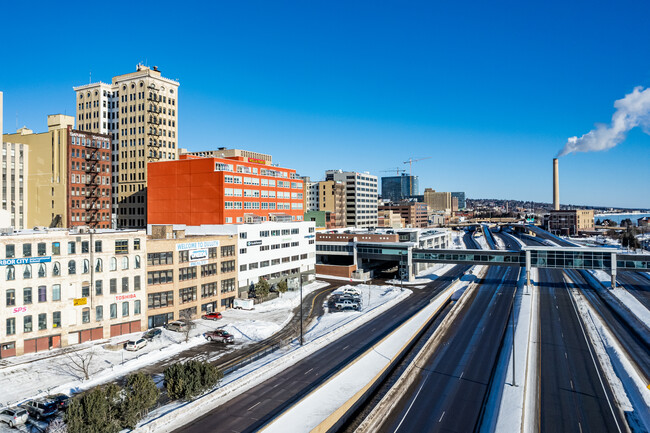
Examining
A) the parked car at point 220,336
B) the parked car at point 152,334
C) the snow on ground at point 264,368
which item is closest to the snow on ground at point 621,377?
the snow on ground at point 264,368

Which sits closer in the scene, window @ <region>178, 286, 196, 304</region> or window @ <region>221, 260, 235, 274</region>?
window @ <region>178, 286, 196, 304</region>

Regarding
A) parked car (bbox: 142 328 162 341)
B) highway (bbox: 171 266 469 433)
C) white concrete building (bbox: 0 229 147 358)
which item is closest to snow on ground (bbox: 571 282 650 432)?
highway (bbox: 171 266 469 433)

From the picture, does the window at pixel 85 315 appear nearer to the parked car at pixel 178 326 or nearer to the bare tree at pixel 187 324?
the parked car at pixel 178 326

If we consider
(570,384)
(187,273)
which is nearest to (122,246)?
(187,273)

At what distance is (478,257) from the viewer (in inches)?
4213

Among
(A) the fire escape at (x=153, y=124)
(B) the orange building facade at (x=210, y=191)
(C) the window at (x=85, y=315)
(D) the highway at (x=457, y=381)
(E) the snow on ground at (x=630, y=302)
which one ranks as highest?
A: (A) the fire escape at (x=153, y=124)

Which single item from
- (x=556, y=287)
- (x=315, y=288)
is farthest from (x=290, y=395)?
(x=556, y=287)

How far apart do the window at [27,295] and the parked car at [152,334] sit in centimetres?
1493

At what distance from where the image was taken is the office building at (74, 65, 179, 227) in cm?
12731

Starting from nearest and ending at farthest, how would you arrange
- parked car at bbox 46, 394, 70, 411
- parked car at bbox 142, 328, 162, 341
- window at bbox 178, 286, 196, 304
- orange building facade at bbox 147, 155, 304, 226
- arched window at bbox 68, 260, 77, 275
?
parked car at bbox 46, 394, 70, 411 → arched window at bbox 68, 260, 77, 275 → parked car at bbox 142, 328, 162, 341 → window at bbox 178, 286, 196, 304 → orange building facade at bbox 147, 155, 304, 226

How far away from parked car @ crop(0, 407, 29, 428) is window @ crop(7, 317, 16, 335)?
19337 mm

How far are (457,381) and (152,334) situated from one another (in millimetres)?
42161

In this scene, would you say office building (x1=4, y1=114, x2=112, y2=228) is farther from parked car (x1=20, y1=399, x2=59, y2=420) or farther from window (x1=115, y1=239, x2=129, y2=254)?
parked car (x1=20, y1=399, x2=59, y2=420)

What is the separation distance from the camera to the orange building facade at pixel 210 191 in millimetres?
95750
